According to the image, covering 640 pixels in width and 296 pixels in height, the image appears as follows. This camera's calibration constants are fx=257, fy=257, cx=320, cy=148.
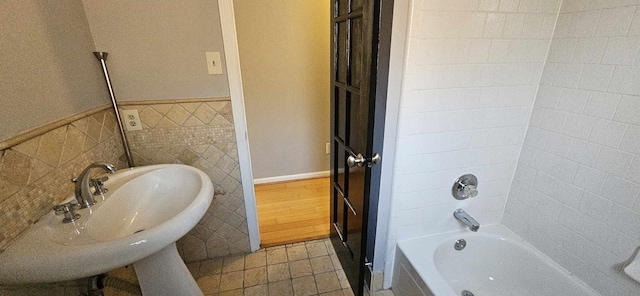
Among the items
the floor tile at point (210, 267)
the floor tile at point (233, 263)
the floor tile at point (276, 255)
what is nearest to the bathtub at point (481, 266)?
the floor tile at point (276, 255)

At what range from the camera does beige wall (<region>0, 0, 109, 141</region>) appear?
0.78 m

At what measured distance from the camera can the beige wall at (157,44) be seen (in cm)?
118

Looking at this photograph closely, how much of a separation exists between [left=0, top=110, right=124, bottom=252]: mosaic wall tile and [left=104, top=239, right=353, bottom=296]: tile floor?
946 mm

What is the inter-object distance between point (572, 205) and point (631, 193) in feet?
0.74

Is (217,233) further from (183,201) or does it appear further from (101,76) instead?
(101,76)

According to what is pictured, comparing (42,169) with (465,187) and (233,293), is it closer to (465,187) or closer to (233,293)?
(233,293)

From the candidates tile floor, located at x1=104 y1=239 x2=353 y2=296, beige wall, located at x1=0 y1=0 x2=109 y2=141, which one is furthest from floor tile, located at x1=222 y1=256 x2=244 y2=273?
beige wall, located at x1=0 y1=0 x2=109 y2=141

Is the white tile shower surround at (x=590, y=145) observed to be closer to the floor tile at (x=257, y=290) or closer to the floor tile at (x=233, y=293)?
the floor tile at (x=257, y=290)

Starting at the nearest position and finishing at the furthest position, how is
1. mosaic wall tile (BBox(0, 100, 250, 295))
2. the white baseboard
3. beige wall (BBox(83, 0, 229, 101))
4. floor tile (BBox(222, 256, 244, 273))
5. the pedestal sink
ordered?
1. the pedestal sink
2. mosaic wall tile (BBox(0, 100, 250, 295))
3. beige wall (BBox(83, 0, 229, 101))
4. floor tile (BBox(222, 256, 244, 273))
5. the white baseboard

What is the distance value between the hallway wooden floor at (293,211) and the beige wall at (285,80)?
0.22m

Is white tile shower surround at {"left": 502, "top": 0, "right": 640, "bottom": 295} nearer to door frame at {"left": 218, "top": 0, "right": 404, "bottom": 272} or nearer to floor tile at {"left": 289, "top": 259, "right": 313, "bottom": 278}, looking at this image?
door frame at {"left": 218, "top": 0, "right": 404, "bottom": 272}

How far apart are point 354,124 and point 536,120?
926 mm

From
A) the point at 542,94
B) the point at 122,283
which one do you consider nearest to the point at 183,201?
the point at 122,283

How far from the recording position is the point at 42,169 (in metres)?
0.86
